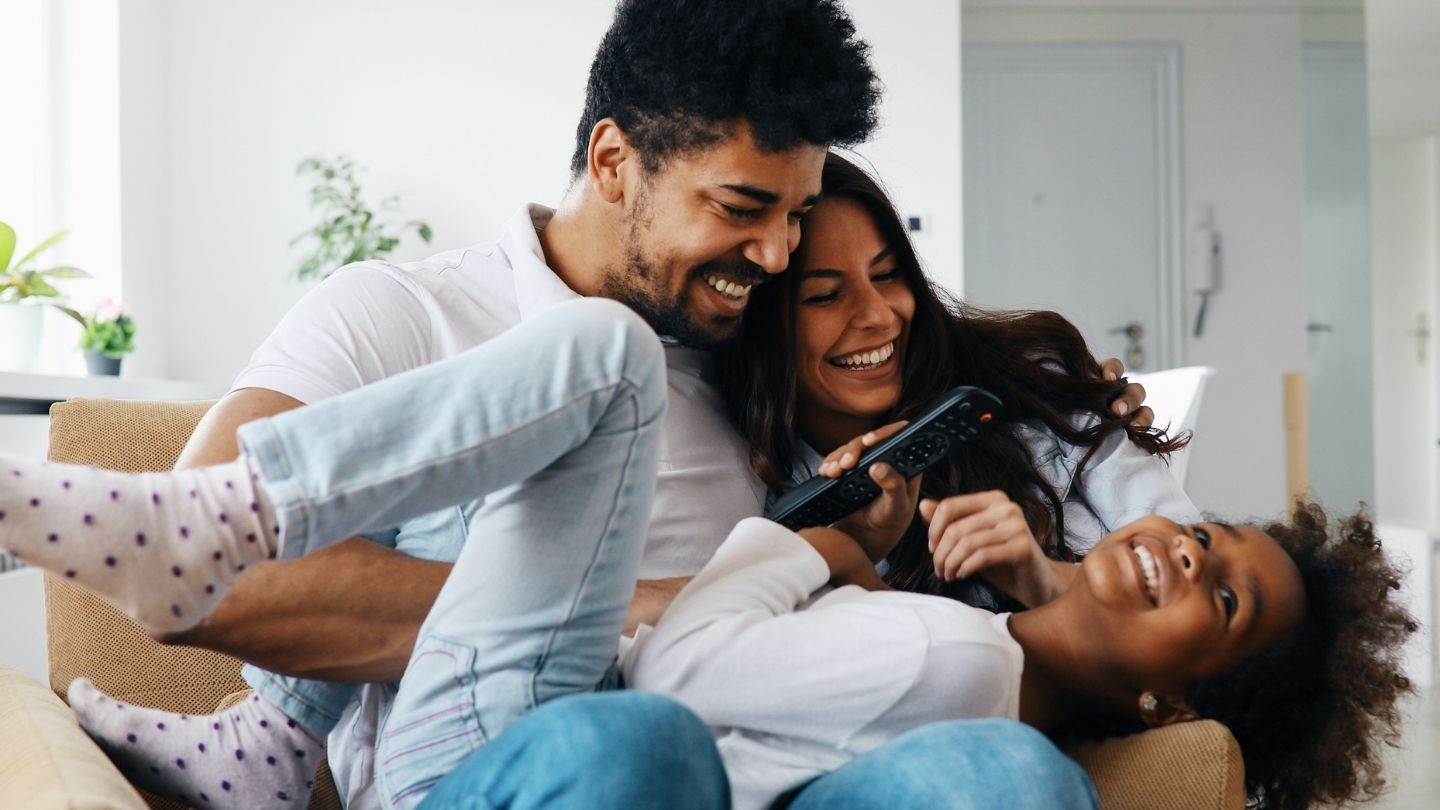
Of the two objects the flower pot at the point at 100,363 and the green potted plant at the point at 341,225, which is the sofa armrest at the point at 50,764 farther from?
the green potted plant at the point at 341,225

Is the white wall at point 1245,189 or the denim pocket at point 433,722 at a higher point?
the white wall at point 1245,189

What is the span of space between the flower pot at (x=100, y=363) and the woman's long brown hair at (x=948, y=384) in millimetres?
2532

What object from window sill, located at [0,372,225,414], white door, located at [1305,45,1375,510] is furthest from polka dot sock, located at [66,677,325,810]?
white door, located at [1305,45,1375,510]

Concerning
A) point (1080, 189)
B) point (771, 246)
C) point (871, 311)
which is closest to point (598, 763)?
point (771, 246)

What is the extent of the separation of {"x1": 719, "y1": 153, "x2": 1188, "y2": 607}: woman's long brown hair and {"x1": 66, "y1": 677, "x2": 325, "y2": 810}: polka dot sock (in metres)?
0.63

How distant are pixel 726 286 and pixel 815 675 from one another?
647mm

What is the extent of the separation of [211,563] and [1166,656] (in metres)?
0.85

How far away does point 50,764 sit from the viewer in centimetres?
96

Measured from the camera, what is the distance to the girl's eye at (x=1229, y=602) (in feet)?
3.98

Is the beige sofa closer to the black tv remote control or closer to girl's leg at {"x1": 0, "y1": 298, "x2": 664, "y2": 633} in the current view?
girl's leg at {"x1": 0, "y1": 298, "x2": 664, "y2": 633}

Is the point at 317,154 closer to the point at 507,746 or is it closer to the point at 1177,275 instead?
the point at 1177,275

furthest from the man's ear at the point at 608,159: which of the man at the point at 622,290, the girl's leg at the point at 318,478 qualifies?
the girl's leg at the point at 318,478

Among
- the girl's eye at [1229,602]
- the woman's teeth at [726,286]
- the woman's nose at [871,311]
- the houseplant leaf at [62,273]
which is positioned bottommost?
the girl's eye at [1229,602]

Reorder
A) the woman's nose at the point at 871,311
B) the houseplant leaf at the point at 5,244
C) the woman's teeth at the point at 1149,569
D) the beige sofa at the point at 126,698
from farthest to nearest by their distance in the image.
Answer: the houseplant leaf at the point at 5,244
the woman's nose at the point at 871,311
the woman's teeth at the point at 1149,569
the beige sofa at the point at 126,698
